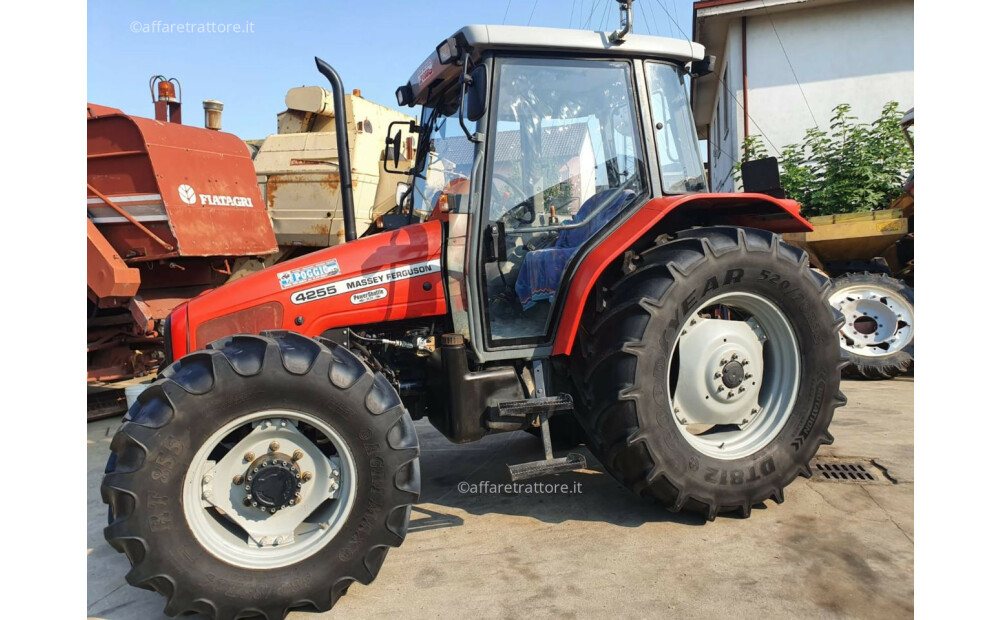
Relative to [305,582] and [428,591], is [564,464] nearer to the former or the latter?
[428,591]

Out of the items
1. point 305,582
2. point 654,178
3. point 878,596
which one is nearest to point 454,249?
point 654,178

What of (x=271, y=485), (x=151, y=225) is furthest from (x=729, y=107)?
(x=271, y=485)

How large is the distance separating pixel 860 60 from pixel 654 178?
8941mm

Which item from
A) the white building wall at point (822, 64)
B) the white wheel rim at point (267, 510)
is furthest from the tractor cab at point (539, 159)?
the white building wall at point (822, 64)

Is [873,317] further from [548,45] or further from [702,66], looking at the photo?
[548,45]

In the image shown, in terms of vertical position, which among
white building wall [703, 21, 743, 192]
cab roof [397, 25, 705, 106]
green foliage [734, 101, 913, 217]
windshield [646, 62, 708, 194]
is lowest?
windshield [646, 62, 708, 194]

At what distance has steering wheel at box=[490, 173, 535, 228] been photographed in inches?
132

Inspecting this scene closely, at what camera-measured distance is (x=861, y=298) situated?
708cm

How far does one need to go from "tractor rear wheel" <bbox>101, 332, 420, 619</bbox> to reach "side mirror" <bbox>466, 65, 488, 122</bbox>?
1294 mm

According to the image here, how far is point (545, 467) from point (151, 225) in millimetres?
5120

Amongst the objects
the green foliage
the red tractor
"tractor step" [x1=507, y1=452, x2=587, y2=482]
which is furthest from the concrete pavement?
the green foliage

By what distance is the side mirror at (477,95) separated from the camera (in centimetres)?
316

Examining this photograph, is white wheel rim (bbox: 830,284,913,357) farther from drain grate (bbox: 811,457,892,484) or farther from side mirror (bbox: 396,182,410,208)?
side mirror (bbox: 396,182,410,208)

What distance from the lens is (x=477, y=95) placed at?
124 inches
